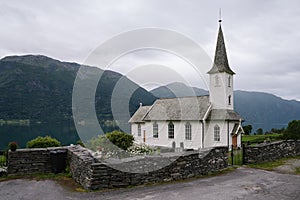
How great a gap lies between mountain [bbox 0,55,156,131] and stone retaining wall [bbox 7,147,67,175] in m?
51.1

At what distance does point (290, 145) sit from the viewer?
1616 centimetres

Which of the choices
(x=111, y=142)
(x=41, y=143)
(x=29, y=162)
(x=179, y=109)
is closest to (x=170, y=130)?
(x=179, y=109)

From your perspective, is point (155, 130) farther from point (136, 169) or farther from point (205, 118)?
point (136, 169)

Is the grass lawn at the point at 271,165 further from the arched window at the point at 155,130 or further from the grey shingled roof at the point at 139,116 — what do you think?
the grey shingled roof at the point at 139,116

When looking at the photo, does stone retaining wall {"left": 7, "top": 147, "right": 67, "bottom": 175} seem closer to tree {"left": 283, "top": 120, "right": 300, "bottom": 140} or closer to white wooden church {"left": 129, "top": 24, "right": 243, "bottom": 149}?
white wooden church {"left": 129, "top": 24, "right": 243, "bottom": 149}

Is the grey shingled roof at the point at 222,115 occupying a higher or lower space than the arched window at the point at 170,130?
higher

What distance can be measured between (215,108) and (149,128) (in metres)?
9.10

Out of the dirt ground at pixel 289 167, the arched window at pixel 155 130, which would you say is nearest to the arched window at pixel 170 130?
the arched window at pixel 155 130

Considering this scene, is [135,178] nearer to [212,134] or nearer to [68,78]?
[212,134]

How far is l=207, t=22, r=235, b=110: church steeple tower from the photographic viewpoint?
28.8 meters

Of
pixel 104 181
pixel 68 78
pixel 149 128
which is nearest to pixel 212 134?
pixel 149 128

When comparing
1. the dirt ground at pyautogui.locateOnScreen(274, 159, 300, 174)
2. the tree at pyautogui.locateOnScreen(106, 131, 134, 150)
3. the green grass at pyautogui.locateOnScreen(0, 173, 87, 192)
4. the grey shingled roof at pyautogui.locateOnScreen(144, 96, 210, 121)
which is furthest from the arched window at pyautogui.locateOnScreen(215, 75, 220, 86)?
the green grass at pyautogui.locateOnScreen(0, 173, 87, 192)

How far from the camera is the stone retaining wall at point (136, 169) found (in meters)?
8.20

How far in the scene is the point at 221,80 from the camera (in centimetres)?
2898
